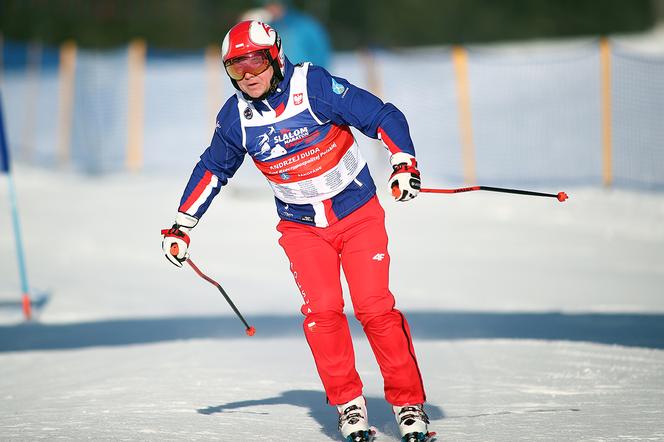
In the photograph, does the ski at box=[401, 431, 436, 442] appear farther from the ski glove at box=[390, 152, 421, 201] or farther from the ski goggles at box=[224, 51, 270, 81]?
the ski goggles at box=[224, 51, 270, 81]

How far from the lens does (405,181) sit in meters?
4.72

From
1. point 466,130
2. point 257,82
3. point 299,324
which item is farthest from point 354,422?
point 466,130

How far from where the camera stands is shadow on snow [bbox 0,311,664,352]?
7.44m

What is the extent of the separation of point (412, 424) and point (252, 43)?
1.92 m

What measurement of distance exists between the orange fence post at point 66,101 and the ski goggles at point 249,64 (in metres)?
16.2

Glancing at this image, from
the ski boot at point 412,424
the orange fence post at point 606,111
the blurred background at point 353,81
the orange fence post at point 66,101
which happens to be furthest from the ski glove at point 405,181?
the orange fence post at point 66,101

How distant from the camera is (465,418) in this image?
5227 millimetres

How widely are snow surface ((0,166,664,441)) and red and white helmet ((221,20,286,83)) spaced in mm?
1792

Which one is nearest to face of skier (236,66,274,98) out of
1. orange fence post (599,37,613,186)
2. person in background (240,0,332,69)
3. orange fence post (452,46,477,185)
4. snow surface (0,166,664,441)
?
snow surface (0,166,664,441)

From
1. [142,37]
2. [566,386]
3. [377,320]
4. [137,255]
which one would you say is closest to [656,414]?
[566,386]

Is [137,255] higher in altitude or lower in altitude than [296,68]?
lower

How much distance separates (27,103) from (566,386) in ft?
65.3

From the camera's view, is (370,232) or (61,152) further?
(61,152)

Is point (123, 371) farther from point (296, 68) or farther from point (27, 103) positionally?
point (27, 103)
